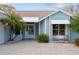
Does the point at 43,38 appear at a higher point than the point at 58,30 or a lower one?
lower

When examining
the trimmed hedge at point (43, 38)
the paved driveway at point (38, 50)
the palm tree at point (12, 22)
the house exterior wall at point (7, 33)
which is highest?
the palm tree at point (12, 22)

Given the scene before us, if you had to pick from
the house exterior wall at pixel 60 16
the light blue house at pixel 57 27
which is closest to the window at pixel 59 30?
the light blue house at pixel 57 27

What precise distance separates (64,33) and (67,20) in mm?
1713

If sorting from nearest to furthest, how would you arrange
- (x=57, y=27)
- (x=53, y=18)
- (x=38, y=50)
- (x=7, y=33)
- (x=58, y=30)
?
(x=38, y=50), (x=53, y=18), (x=7, y=33), (x=58, y=30), (x=57, y=27)

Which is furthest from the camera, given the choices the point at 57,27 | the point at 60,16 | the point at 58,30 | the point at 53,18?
the point at 57,27

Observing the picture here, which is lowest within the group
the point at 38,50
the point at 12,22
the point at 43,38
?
the point at 38,50

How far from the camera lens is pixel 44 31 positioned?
24609 millimetres

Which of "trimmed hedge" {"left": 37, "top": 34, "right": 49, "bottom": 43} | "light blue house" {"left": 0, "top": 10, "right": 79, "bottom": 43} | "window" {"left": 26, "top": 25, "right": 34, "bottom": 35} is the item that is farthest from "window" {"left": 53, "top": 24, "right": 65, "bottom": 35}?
"window" {"left": 26, "top": 25, "right": 34, "bottom": 35}

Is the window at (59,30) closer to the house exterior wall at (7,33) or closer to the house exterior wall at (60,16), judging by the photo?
the house exterior wall at (60,16)

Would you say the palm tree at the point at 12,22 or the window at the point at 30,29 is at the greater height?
the palm tree at the point at 12,22

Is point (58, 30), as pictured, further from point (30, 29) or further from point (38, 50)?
point (38, 50)

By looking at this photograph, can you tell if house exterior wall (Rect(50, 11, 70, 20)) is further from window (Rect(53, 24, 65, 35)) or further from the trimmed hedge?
the trimmed hedge

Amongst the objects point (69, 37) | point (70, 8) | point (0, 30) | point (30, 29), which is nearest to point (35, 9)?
point (30, 29)

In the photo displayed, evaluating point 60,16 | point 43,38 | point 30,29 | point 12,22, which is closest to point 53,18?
point 60,16
